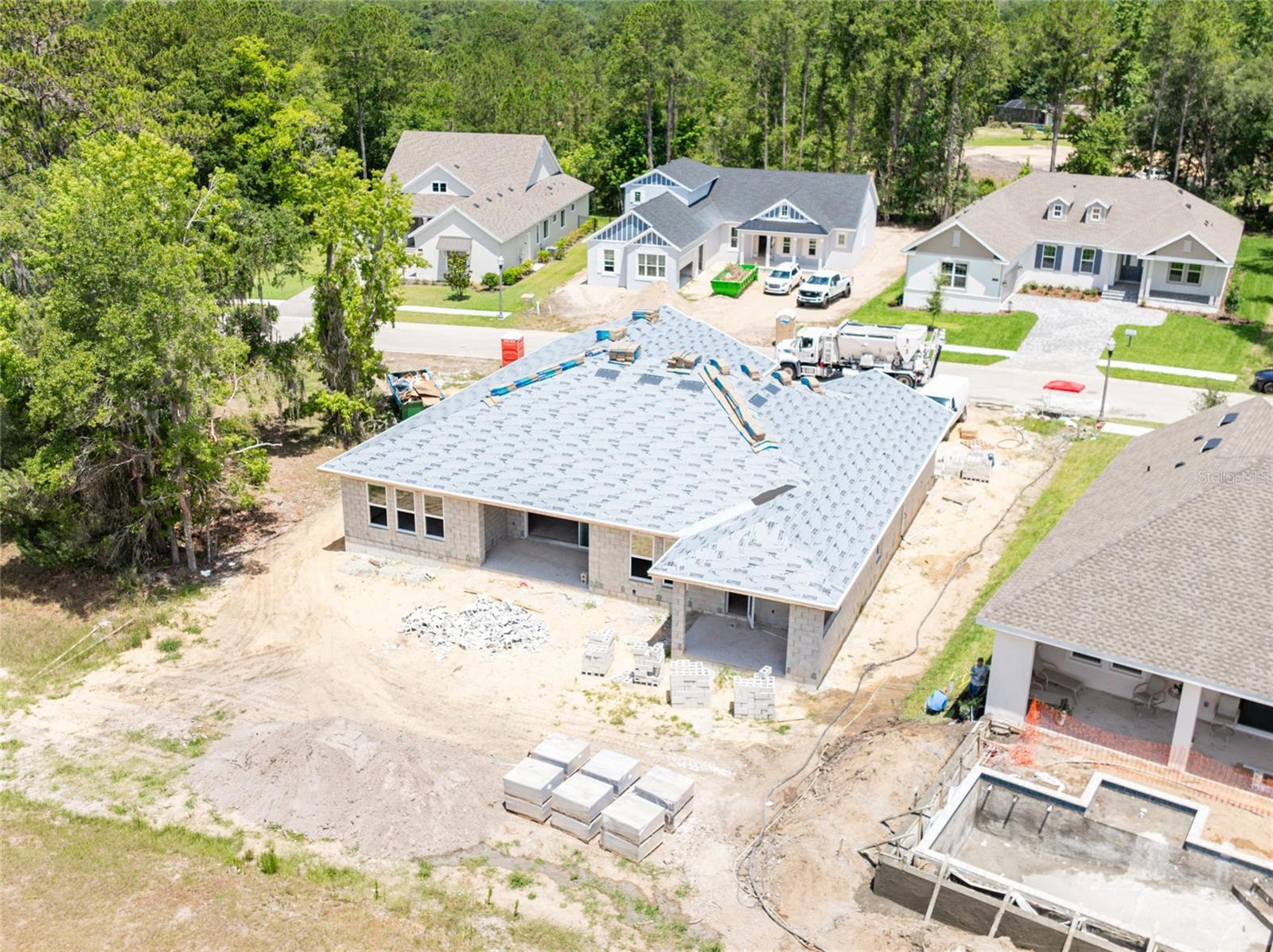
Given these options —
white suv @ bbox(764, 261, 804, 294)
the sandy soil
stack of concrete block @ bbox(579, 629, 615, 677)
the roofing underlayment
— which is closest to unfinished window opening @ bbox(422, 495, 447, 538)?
the roofing underlayment

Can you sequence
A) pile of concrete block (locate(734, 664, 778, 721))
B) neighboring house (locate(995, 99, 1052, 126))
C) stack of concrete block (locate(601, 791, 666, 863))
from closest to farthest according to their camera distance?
stack of concrete block (locate(601, 791, 666, 863)) → pile of concrete block (locate(734, 664, 778, 721)) → neighboring house (locate(995, 99, 1052, 126))

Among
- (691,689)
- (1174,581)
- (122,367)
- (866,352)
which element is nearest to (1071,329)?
(866,352)

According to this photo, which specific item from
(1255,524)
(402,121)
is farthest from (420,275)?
(1255,524)

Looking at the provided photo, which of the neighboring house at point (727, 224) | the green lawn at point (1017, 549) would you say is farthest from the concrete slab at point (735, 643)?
the neighboring house at point (727, 224)

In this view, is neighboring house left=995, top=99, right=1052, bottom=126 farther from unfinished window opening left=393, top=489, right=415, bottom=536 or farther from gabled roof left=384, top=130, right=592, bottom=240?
unfinished window opening left=393, top=489, right=415, bottom=536

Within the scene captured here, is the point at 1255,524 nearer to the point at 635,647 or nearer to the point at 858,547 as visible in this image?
the point at 858,547
